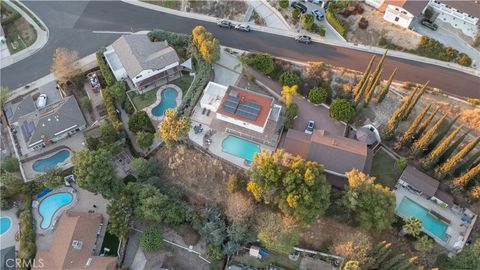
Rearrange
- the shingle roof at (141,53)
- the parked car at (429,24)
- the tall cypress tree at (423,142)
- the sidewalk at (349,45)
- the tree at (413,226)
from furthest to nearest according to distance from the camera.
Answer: the parked car at (429,24) → the shingle roof at (141,53) → the sidewalk at (349,45) → the tall cypress tree at (423,142) → the tree at (413,226)

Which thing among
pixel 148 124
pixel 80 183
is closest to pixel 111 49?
pixel 148 124

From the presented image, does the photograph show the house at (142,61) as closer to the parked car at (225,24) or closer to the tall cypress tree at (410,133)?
the parked car at (225,24)

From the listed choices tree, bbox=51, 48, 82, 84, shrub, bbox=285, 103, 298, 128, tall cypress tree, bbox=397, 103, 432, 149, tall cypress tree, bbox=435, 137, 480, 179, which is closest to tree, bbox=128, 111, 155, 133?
tree, bbox=51, 48, 82, 84

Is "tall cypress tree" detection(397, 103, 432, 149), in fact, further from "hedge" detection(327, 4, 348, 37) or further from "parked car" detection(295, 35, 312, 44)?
"parked car" detection(295, 35, 312, 44)

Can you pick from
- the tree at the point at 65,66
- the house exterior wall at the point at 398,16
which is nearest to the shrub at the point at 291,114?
the house exterior wall at the point at 398,16

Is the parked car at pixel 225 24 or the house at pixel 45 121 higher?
the parked car at pixel 225 24

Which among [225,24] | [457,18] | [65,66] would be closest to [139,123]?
[65,66]

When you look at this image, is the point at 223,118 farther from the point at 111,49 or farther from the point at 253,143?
the point at 111,49
